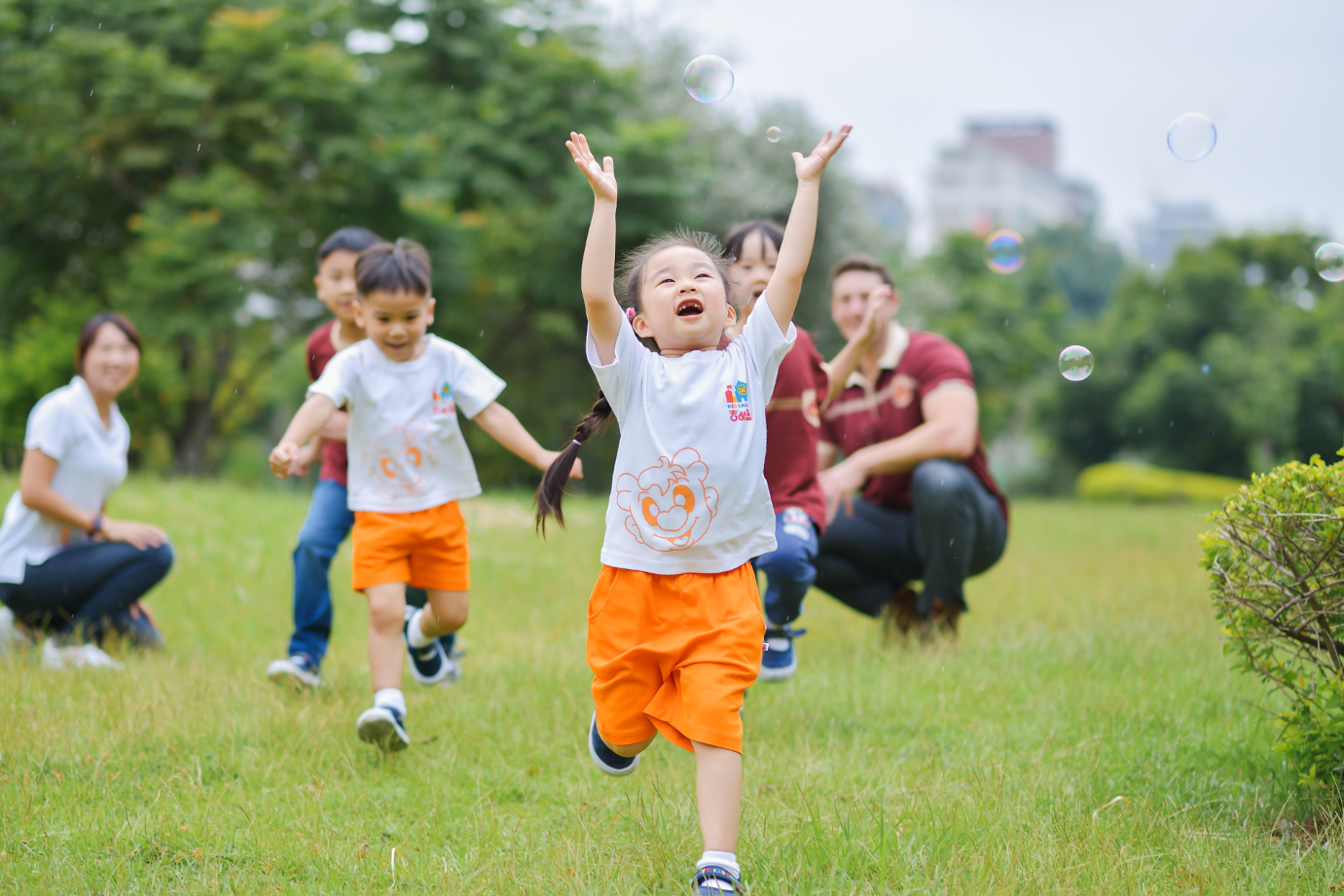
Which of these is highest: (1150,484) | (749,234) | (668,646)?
(749,234)

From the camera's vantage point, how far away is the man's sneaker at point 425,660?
451cm

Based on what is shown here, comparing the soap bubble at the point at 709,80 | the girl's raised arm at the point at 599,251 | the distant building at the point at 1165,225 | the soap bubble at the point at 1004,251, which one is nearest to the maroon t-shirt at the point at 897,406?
the soap bubble at the point at 1004,251

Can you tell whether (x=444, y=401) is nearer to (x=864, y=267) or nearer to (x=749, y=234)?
(x=749, y=234)

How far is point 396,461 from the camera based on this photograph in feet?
13.4

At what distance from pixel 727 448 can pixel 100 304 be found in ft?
56.5

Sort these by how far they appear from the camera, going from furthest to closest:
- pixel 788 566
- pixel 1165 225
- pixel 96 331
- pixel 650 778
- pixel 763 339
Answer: pixel 1165 225, pixel 96 331, pixel 788 566, pixel 650 778, pixel 763 339

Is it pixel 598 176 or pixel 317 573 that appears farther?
pixel 317 573

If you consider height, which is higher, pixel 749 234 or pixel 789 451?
pixel 749 234

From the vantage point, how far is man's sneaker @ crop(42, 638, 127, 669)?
4781 millimetres

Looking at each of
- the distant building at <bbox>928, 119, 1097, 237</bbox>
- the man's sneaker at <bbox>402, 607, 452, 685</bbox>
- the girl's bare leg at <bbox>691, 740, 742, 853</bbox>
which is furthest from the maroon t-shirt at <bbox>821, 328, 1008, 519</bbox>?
the distant building at <bbox>928, 119, 1097, 237</bbox>

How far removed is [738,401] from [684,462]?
0.21 m

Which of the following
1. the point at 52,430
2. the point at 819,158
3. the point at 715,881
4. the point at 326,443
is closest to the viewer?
the point at 715,881

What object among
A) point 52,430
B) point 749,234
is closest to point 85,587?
point 52,430

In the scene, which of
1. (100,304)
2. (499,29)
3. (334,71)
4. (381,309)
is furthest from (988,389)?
(381,309)
